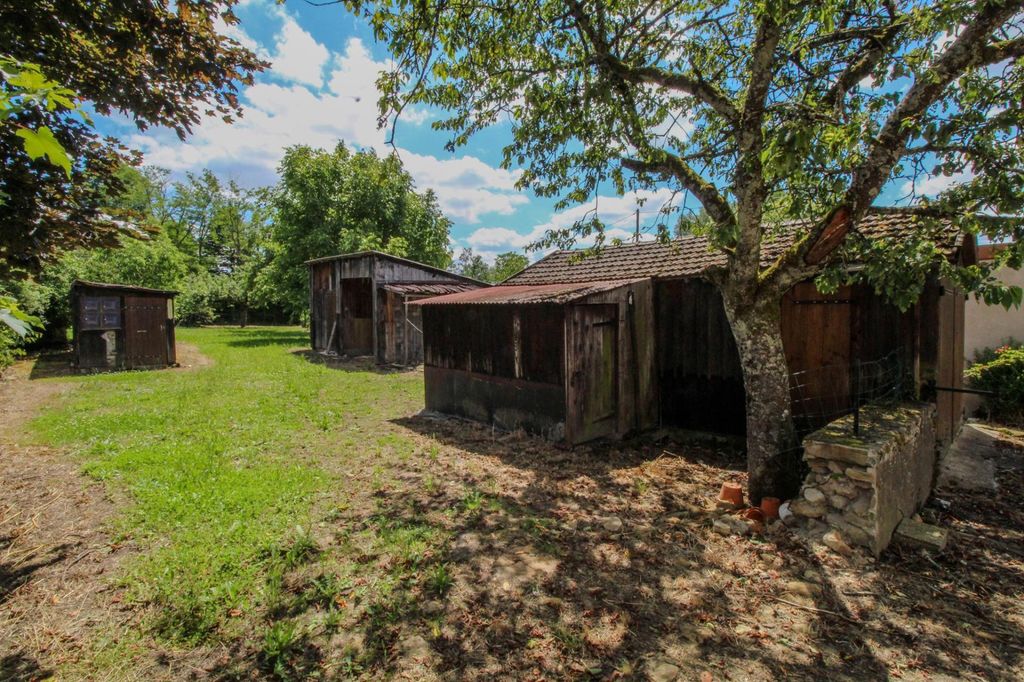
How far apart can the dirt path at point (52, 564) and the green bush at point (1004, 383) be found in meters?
14.5

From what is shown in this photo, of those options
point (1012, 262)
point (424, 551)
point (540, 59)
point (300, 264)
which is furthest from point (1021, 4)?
point (300, 264)

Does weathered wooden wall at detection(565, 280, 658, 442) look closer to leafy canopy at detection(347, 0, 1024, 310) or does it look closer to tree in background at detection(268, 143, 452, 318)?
leafy canopy at detection(347, 0, 1024, 310)

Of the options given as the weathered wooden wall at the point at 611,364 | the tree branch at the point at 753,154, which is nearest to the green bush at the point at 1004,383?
the weathered wooden wall at the point at 611,364

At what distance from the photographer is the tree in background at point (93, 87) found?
13.5 feet

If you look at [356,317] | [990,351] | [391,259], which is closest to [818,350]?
[990,351]

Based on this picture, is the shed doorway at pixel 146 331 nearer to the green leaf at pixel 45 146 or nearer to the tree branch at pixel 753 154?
the green leaf at pixel 45 146

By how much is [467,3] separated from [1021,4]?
5.11 metres

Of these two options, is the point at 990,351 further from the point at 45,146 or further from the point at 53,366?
the point at 53,366

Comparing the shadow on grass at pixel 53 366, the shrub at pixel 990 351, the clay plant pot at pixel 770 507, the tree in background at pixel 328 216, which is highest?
the tree in background at pixel 328 216

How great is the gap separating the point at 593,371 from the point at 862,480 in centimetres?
400

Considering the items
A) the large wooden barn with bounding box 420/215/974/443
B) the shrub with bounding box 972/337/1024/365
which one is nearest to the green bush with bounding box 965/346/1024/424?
the shrub with bounding box 972/337/1024/365

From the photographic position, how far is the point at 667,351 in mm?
8695

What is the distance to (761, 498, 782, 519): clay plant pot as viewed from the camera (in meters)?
5.09

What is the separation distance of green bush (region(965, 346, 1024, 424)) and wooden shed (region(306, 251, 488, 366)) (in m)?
13.6
